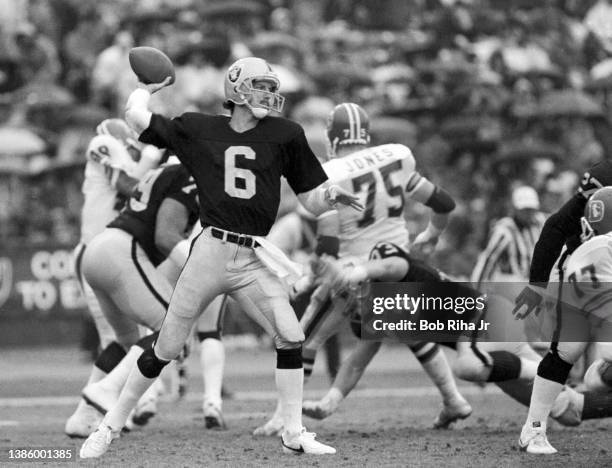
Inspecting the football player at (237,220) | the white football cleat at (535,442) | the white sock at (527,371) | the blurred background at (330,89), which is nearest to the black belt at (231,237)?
the football player at (237,220)

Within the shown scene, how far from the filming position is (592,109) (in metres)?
17.5

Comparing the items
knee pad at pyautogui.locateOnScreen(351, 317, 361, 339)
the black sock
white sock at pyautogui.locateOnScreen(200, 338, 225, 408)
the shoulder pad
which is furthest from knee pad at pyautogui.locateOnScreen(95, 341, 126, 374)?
the shoulder pad

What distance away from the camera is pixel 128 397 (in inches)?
283

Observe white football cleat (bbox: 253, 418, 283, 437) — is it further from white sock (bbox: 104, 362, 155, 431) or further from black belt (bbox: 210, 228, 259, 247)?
black belt (bbox: 210, 228, 259, 247)

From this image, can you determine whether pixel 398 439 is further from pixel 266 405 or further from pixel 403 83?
pixel 403 83

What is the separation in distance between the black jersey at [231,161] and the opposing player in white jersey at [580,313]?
177 cm

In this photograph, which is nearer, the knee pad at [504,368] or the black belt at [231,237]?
the black belt at [231,237]

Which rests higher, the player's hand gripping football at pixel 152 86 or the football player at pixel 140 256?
the player's hand gripping football at pixel 152 86

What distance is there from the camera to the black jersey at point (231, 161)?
7035 mm

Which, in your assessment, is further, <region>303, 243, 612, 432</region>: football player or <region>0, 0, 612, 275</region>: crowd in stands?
<region>0, 0, 612, 275</region>: crowd in stands

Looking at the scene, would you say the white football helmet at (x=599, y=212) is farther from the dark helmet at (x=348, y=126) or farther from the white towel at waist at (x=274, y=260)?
the dark helmet at (x=348, y=126)

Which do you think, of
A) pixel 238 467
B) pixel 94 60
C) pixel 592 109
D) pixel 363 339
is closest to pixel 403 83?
pixel 592 109

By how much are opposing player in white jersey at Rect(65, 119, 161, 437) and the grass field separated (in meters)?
0.73

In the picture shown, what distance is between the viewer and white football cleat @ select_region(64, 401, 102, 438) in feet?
27.4
